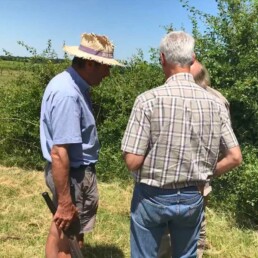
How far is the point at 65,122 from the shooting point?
284cm

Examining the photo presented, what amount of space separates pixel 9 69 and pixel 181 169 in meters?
7.27

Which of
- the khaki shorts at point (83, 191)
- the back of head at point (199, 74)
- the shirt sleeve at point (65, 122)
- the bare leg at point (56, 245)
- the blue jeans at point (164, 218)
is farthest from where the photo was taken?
the back of head at point (199, 74)

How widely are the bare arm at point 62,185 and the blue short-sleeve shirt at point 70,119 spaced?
81mm

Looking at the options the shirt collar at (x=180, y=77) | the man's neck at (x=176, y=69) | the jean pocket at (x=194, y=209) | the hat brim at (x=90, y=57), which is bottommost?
the jean pocket at (x=194, y=209)

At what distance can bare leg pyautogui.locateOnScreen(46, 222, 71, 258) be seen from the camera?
3.29m

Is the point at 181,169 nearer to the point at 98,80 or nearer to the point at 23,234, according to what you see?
the point at 98,80

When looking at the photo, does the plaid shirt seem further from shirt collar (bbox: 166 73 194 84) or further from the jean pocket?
the jean pocket

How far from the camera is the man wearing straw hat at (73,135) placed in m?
2.86

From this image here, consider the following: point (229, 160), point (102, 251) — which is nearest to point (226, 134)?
point (229, 160)

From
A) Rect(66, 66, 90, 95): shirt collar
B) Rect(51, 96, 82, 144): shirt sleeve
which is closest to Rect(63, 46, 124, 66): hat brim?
Rect(66, 66, 90, 95): shirt collar

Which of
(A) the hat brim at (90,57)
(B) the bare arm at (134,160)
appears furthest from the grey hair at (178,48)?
(A) the hat brim at (90,57)

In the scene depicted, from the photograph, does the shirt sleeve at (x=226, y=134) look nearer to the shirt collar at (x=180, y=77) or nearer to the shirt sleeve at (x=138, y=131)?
the shirt collar at (x=180, y=77)

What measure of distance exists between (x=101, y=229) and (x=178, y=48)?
3.11 metres

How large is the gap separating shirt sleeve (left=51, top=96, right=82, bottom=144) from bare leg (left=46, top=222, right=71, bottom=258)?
2.71ft
